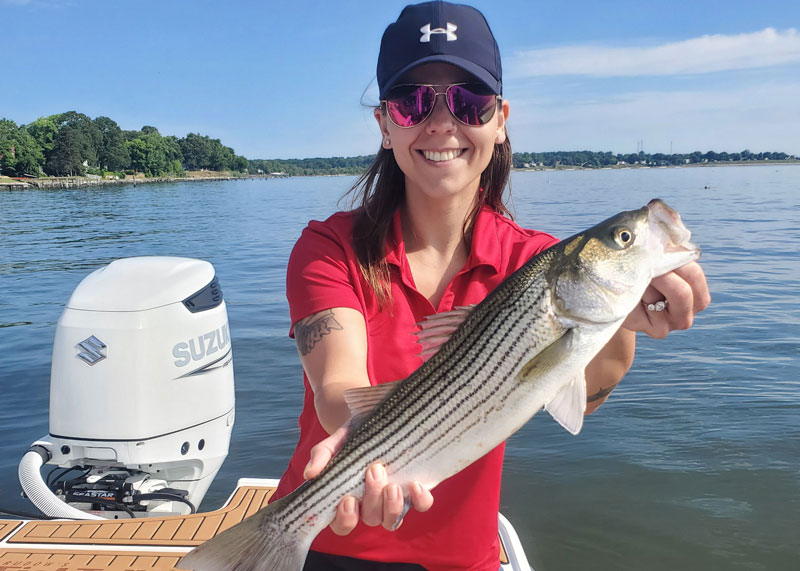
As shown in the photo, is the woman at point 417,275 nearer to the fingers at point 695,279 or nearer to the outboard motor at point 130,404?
the fingers at point 695,279

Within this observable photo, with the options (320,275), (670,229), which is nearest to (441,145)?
(320,275)

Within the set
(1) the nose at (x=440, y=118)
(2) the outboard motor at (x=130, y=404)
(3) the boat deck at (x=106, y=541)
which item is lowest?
(3) the boat deck at (x=106, y=541)

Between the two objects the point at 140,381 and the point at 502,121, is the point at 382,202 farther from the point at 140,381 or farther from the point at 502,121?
the point at 140,381

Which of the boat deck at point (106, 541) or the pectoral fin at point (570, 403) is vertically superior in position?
the pectoral fin at point (570, 403)

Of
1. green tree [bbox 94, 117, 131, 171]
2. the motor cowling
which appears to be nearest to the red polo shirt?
the motor cowling

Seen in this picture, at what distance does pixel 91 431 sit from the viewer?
4.80 metres

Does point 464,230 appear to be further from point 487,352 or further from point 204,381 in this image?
point 204,381

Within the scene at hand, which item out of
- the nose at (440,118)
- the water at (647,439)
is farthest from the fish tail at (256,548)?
→ the water at (647,439)

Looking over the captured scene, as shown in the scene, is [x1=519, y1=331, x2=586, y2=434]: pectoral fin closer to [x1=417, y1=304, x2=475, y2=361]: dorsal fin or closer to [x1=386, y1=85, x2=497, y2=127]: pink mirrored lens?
[x1=417, y1=304, x2=475, y2=361]: dorsal fin

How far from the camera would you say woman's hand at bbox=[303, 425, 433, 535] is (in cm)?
246

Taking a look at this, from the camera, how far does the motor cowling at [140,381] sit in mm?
4836

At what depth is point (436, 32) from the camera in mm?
2912

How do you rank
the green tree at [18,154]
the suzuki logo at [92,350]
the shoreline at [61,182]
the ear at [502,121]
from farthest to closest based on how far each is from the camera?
1. the green tree at [18,154]
2. the shoreline at [61,182]
3. the suzuki logo at [92,350]
4. the ear at [502,121]

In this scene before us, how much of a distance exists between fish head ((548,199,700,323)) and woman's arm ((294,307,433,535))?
0.94 m
